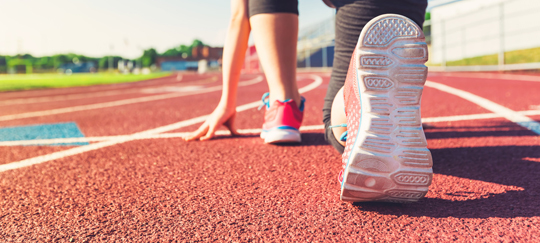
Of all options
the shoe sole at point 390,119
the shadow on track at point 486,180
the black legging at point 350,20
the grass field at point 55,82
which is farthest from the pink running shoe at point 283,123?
the grass field at point 55,82

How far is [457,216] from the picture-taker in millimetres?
1142

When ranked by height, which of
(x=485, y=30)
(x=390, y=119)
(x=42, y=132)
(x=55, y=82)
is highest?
(x=485, y=30)

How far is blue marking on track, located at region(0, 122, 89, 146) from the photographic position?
2748mm

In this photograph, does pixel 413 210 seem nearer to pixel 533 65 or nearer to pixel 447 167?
pixel 447 167

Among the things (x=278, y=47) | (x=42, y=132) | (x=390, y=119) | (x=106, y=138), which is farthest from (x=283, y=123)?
(x=42, y=132)

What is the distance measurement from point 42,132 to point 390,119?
2.67 m

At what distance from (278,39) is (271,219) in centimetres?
122

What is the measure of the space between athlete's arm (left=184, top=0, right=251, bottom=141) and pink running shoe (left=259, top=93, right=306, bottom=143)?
13.8 inches

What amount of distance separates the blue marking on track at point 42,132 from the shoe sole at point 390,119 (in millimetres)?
1895

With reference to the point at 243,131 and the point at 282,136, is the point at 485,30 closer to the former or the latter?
the point at 243,131

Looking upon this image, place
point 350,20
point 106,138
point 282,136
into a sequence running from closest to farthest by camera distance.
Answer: point 350,20 < point 282,136 < point 106,138

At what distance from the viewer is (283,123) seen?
82.2 inches

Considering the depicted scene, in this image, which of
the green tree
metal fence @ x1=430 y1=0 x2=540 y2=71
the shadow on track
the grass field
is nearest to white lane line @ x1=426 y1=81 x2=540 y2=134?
the shadow on track

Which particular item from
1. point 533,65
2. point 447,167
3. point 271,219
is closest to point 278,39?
point 447,167
